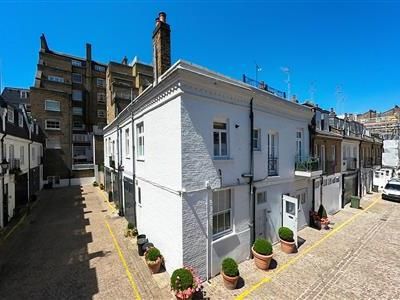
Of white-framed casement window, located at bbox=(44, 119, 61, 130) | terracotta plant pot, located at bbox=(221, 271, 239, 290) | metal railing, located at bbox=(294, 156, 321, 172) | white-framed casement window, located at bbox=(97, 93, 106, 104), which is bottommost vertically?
terracotta plant pot, located at bbox=(221, 271, 239, 290)

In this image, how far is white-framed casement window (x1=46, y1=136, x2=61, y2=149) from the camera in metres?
28.7

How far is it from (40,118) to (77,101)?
49.1ft

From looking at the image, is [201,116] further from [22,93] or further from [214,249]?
[22,93]

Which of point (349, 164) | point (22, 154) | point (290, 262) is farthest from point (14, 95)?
point (349, 164)

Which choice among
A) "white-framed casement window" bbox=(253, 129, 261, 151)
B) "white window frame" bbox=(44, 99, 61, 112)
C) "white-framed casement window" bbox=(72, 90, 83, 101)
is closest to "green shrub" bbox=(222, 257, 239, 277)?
"white-framed casement window" bbox=(253, 129, 261, 151)

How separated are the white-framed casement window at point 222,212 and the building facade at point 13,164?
1229 centimetres

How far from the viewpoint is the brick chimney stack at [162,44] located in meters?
8.80

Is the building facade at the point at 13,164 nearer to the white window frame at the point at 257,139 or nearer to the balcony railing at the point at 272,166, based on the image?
the white window frame at the point at 257,139

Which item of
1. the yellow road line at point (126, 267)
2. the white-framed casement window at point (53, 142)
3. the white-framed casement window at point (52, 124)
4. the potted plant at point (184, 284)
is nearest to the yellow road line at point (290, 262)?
the potted plant at point (184, 284)

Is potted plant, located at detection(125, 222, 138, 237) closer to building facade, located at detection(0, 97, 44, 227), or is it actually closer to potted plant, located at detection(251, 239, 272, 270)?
potted plant, located at detection(251, 239, 272, 270)

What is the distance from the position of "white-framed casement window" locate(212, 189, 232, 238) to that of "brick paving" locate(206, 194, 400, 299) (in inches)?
67.6

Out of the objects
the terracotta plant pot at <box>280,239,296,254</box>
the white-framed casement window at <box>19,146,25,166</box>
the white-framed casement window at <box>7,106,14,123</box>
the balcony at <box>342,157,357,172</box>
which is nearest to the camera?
the terracotta plant pot at <box>280,239,296,254</box>

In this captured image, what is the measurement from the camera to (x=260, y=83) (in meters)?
11.5

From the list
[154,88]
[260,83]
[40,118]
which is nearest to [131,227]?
[154,88]
